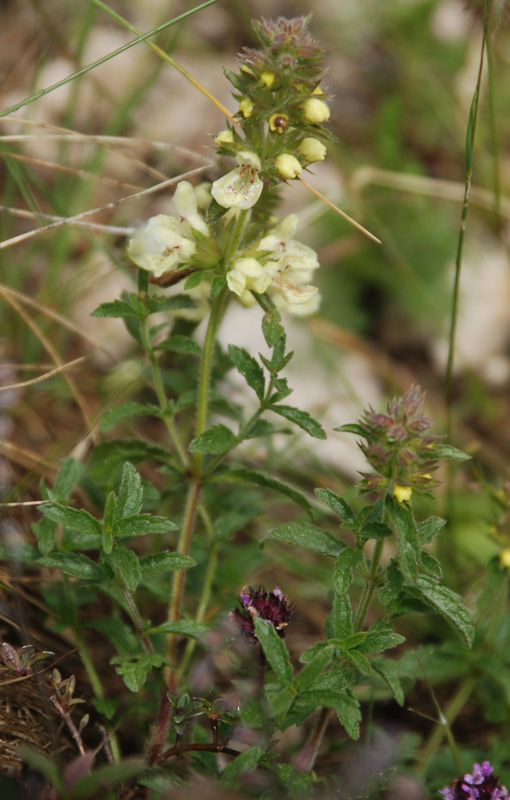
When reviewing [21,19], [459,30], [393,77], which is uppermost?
[459,30]

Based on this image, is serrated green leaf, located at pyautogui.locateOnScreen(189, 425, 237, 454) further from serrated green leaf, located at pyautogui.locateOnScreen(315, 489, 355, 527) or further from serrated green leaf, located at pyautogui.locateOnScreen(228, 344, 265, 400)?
serrated green leaf, located at pyautogui.locateOnScreen(315, 489, 355, 527)

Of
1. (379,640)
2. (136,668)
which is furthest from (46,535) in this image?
(379,640)

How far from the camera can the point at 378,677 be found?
5.19ft

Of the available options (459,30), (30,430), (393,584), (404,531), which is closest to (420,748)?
(393,584)

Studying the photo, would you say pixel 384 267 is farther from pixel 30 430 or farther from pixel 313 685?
pixel 313 685

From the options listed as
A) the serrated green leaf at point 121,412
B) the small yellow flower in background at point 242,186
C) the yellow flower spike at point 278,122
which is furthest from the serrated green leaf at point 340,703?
the yellow flower spike at point 278,122

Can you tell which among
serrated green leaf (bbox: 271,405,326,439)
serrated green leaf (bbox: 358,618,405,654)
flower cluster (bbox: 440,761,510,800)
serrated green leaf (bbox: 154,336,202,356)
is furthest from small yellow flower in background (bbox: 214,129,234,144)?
flower cluster (bbox: 440,761,510,800)

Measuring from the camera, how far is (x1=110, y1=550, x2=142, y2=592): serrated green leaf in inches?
56.6

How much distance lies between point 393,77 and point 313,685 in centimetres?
368

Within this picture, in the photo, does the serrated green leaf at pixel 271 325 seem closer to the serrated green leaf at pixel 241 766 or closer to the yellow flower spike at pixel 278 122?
the yellow flower spike at pixel 278 122

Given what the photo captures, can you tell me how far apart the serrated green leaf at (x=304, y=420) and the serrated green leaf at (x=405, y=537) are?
21 centimetres

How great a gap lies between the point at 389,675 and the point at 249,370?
27.2 inches

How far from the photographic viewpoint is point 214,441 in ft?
5.28

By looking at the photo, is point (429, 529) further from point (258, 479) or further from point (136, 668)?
point (136, 668)
